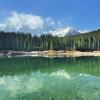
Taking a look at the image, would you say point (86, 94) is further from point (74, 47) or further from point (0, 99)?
point (74, 47)

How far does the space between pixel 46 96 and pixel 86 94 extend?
4.28 m

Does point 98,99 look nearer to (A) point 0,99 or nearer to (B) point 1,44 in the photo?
(A) point 0,99

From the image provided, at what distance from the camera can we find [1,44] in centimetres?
19288

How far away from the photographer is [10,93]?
2911cm

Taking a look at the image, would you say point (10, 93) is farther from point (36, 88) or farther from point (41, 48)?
point (41, 48)

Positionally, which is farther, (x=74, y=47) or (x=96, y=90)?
(x=74, y=47)

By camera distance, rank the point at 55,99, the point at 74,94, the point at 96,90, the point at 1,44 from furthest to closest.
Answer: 1. the point at 1,44
2. the point at 96,90
3. the point at 74,94
4. the point at 55,99

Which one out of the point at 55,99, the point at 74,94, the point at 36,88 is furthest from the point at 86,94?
the point at 36,88

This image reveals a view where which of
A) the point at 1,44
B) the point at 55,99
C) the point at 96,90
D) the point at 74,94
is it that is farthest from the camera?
the point at 1,44

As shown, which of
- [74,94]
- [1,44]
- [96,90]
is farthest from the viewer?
[1,44]

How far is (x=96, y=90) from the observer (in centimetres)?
3033

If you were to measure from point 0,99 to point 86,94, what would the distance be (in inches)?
342

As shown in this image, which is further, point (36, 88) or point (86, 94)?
point (36, 88)

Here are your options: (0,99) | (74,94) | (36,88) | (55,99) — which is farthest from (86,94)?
(0,99)
